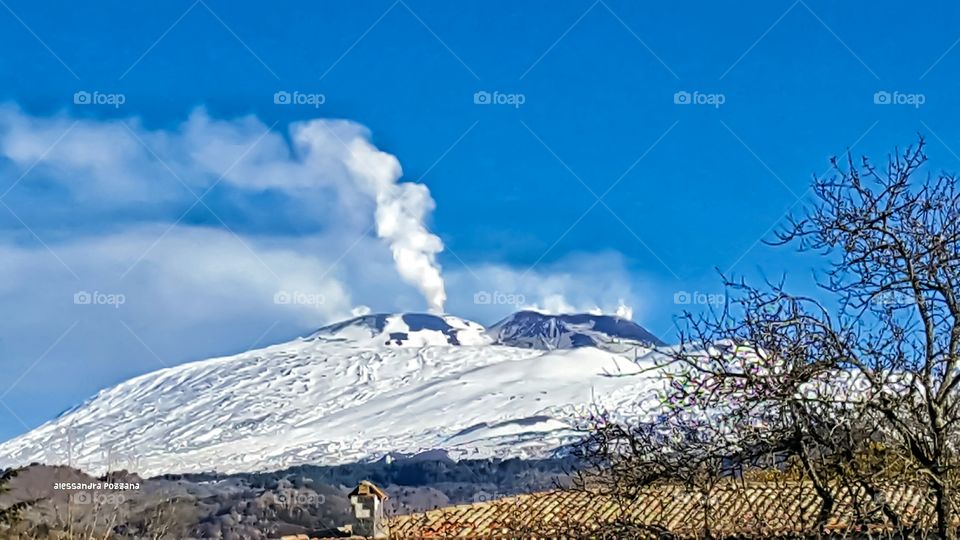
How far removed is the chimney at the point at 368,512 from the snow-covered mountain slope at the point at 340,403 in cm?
2653

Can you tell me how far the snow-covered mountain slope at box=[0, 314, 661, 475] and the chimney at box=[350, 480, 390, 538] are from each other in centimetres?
2653

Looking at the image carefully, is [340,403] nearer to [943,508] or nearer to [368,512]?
[368,512]

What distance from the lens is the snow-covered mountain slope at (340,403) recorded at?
2191 inches

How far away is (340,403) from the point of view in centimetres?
7275

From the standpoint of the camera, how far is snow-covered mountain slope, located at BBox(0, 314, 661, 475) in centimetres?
5566

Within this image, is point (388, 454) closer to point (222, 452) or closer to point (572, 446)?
point (222, 452)
